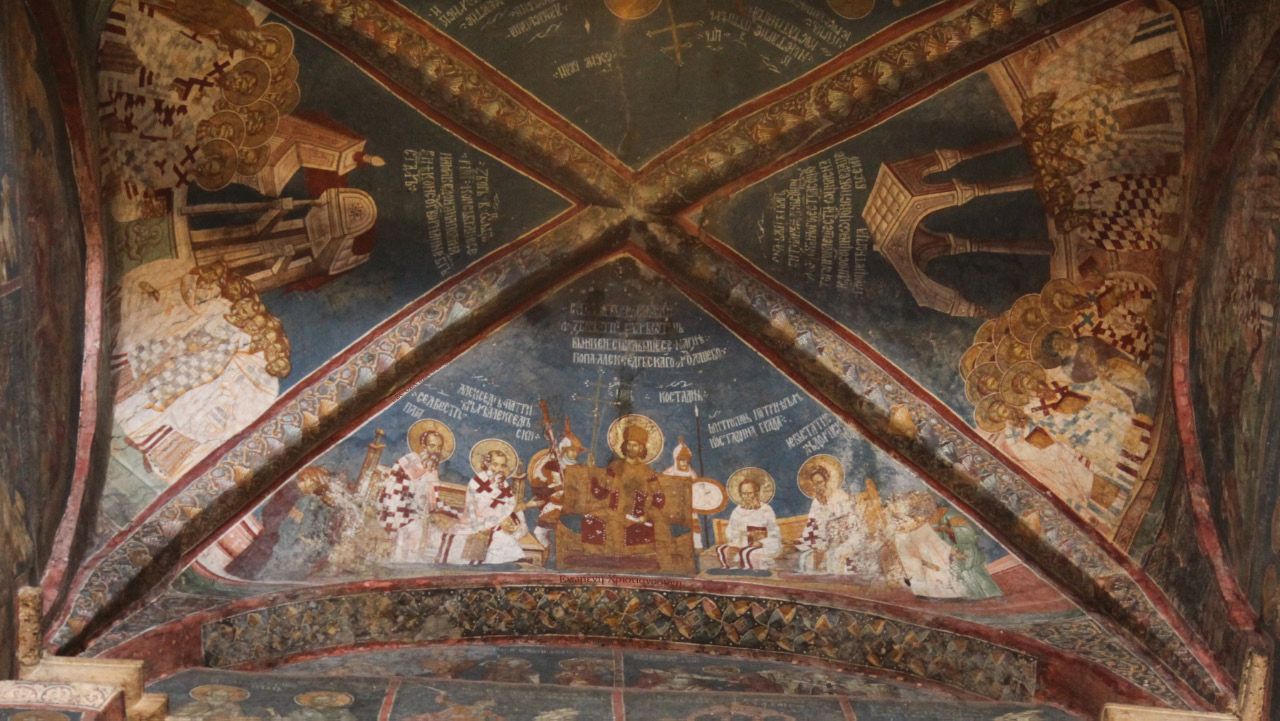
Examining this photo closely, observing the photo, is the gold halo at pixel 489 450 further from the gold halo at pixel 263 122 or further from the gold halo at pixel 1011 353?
the gold halo at pixel 1011 353

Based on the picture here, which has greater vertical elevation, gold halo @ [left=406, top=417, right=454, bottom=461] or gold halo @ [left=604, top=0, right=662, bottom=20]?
gold halo @ [left=604, top=0, right=662, bottom=20]

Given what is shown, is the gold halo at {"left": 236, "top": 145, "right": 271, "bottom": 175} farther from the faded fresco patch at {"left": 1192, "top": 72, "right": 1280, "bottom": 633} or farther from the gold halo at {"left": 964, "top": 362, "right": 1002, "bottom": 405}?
the faded fresco patch at {"left": 1192, "top": 72, "right": 1280, "bottom": 633}

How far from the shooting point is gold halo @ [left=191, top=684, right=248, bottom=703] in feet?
23.7

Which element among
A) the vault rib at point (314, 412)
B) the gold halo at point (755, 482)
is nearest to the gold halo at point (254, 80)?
the vault rib at point (314, 412)

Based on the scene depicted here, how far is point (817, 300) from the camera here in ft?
29.1

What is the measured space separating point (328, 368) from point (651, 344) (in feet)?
5.97

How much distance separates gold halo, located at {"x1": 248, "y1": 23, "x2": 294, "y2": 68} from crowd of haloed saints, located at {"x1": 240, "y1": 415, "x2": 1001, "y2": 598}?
6.84ft

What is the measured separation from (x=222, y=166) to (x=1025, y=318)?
14.4 ft

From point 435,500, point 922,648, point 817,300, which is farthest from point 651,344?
point 922,648

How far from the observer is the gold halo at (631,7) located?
830cm

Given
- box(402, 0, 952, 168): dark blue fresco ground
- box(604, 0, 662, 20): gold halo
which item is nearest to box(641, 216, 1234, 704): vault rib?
box(402, 0, 952, 168): dark blue fresco ground

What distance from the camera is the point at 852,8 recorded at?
8141 mm

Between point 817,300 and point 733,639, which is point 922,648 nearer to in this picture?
point 733,639

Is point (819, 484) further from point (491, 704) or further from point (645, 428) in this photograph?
point (491, 704)
